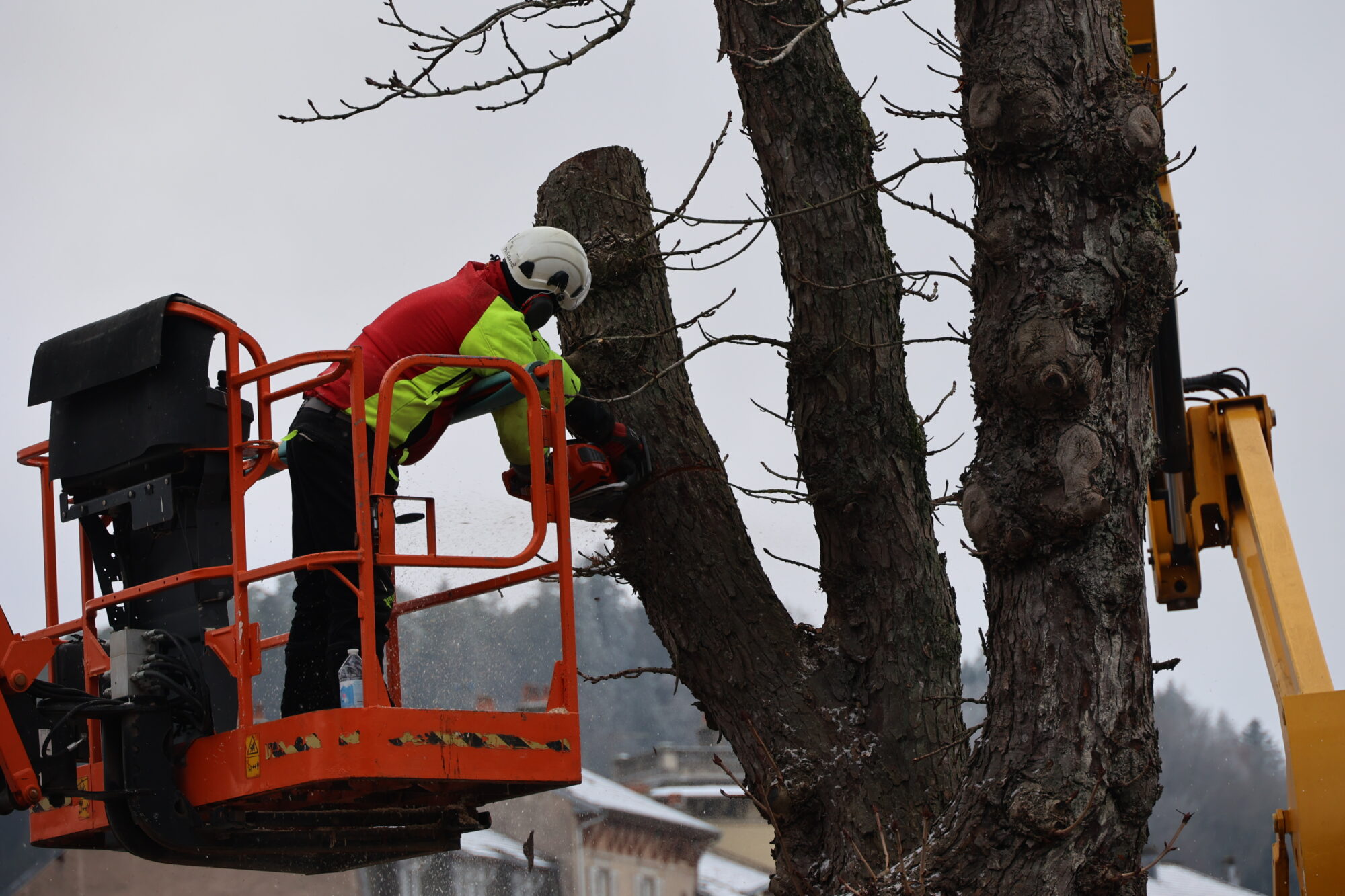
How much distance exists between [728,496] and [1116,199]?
2128 mm

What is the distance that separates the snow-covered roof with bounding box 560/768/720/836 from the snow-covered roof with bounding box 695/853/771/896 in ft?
0.99

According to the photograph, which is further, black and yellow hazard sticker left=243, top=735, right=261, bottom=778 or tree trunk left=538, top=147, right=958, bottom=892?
tree trunk left=538, top=147, right=958, bottom=892

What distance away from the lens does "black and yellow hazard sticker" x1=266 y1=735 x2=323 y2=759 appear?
489 cm

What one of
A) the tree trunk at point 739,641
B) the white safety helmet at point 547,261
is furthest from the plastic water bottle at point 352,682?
the white safety helmet at point 547,261

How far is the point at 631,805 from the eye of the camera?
15.6 meters

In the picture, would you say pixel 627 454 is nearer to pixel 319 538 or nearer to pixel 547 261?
pixel 547 261

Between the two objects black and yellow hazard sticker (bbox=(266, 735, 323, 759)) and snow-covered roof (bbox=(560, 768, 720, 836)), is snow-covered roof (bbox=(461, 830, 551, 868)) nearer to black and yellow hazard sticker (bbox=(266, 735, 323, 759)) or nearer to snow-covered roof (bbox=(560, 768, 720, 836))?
snow-covered roof (bbox=(560, 768, 720, 836))

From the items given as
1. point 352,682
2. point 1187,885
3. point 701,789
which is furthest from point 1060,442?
point 701,789

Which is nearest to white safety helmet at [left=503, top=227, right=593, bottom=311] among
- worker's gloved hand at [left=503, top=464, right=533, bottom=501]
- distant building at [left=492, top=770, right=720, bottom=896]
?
worker's gloved hand at [left=503, top=464, right=533, bottom=501]

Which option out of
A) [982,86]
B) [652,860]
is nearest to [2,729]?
[982,86]

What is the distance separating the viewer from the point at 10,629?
210 inches

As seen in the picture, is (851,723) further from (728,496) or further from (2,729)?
(2,729)

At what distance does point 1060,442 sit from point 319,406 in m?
2.63

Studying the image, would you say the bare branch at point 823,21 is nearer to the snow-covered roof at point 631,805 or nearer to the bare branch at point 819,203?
the bare branch at point 819,203
